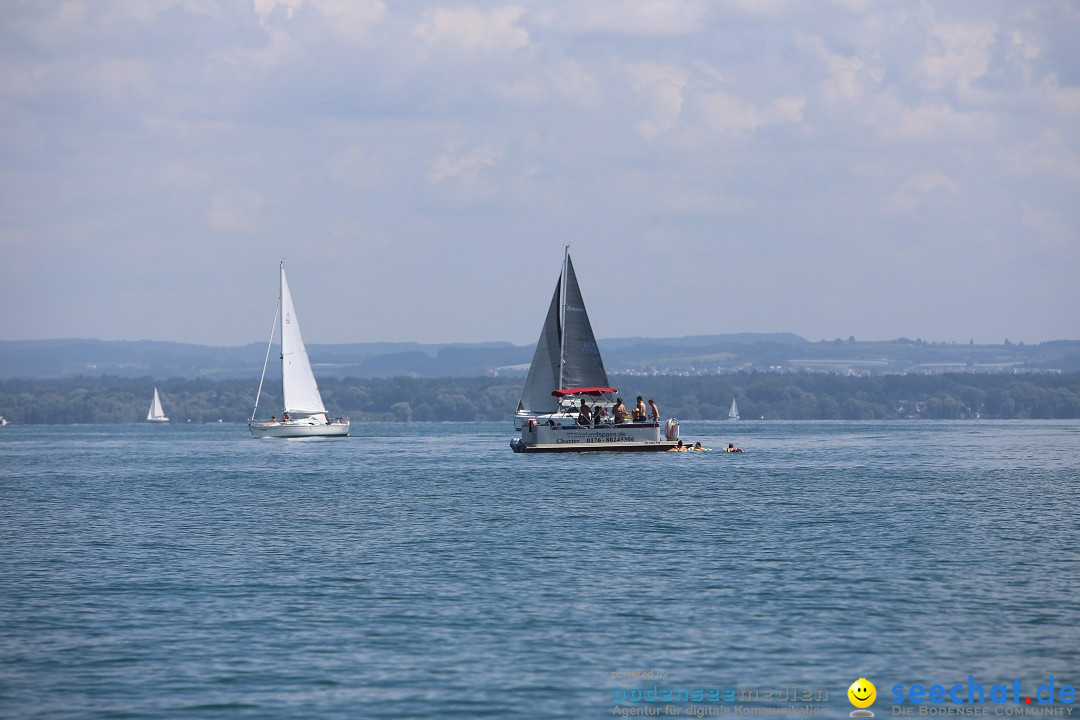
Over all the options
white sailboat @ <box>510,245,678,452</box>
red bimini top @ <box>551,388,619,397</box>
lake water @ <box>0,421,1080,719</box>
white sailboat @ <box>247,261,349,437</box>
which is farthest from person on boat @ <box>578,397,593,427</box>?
white sailboat @ <box>247,261,349,437</box>

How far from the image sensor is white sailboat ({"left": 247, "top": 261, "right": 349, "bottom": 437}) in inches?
4151

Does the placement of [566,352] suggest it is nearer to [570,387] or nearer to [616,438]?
[570,387]

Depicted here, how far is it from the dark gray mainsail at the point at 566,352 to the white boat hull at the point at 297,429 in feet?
131

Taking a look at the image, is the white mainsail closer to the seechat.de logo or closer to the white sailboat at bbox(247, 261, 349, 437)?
the white sailboat at bbox(247, 261, 349, 437)

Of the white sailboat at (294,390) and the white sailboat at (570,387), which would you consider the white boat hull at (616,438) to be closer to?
the white sailboat at (570,387)

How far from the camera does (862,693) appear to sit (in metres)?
17.7

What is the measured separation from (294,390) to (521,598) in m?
84.0

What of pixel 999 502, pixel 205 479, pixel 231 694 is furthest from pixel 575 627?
pixel 205 479

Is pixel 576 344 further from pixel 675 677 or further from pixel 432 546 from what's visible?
pixel 675 677

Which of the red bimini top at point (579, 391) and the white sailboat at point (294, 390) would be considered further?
the white sailboat at point (294, 390)

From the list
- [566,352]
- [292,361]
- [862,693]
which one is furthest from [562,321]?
[862,693]

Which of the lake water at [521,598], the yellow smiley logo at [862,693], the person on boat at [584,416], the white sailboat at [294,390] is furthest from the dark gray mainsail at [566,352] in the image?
the yellow smiley logo at [862,693]

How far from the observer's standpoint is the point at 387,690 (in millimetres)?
18297

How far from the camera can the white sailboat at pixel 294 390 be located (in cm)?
10544
